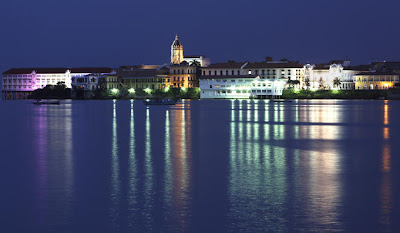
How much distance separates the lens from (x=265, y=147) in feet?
60.5

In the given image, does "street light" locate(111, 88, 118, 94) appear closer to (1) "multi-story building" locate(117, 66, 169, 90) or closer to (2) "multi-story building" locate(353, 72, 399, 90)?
(1) "multi-story building" locate(117, 66, 169, 90)

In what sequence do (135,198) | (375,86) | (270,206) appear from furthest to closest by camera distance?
(375,86) < (135,198) < (270,206)

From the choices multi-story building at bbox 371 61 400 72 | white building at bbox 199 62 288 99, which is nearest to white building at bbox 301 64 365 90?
white building at bbox 199 62 288 99

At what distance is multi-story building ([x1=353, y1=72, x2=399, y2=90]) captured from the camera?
102 meters

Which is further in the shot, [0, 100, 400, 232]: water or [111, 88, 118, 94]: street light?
[111, 88, 118, 94]: street light

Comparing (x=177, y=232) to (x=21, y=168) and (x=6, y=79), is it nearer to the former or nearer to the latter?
(x=21, y=168)

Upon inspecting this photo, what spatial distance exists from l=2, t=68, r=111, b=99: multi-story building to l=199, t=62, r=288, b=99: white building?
32.2m

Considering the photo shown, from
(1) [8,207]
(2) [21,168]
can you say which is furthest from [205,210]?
(2) [21,168]

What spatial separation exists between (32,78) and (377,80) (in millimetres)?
77759

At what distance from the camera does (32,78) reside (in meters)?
131

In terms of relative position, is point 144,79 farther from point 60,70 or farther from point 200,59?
point 60,70

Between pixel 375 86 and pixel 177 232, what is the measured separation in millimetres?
101009

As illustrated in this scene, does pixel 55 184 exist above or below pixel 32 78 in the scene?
below

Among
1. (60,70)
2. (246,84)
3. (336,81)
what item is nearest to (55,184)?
(246,84)
